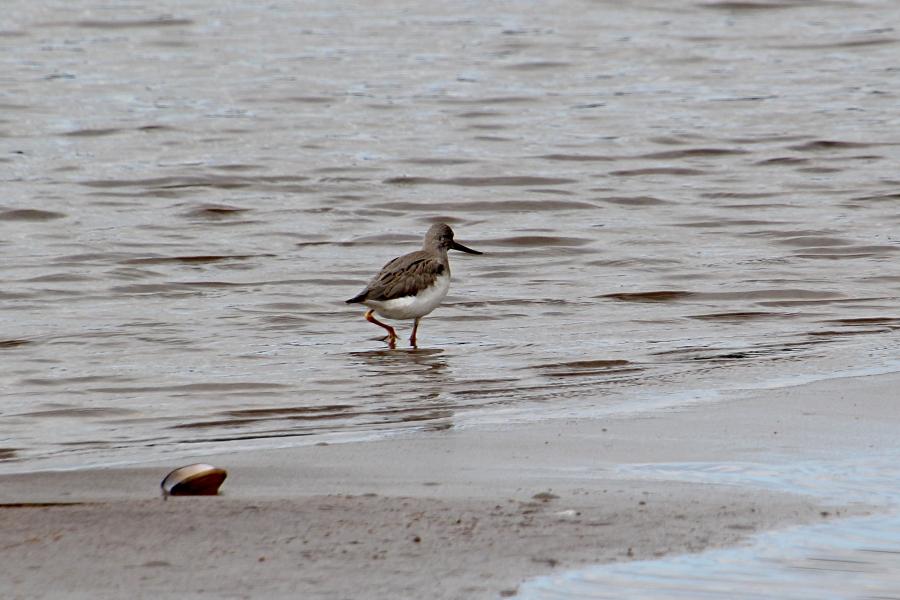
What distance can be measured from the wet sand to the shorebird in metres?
2.68

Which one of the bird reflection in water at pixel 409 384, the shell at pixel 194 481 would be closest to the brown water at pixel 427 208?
the bird reflection in water at pixel 409 384

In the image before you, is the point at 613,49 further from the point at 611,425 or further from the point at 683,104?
the point at 611,425

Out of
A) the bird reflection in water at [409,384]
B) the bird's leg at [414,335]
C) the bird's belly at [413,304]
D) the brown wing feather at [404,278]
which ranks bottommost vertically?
the bird's leg at [414,335]

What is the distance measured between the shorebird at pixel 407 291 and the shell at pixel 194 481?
152 inches

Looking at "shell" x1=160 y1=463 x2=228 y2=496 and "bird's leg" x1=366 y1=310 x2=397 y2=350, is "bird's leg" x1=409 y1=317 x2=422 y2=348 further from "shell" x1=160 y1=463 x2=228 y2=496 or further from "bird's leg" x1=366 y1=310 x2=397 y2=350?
"shell" x1=160 y1=463 x2=228 y2=496

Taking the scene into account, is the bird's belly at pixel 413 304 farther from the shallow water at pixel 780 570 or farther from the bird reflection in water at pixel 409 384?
the shallow water at pixel 780 570

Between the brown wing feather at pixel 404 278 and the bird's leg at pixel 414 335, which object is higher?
the brown wing feather at pixel 404 278

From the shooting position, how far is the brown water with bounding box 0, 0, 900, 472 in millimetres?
8320

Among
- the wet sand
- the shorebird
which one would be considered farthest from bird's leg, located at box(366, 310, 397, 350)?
the wet sand

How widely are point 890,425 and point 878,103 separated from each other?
43.2 feet

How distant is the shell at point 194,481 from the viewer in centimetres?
568

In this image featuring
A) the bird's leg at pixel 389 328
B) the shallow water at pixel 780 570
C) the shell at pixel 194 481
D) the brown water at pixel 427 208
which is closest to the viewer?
the shallow water at pixel 780 570

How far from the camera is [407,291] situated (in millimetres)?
9609

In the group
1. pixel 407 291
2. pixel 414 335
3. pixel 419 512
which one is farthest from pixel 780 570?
pixel 414 335
